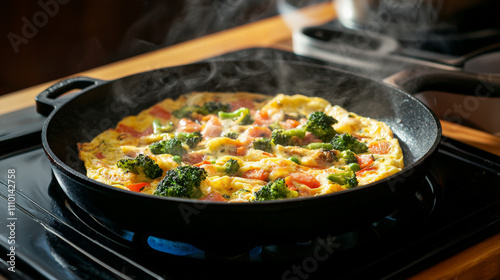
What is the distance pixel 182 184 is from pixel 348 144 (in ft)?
2.69

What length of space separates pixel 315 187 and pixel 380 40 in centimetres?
166

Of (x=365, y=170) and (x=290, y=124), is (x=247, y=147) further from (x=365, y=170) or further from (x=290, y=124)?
(x=365, y=170)

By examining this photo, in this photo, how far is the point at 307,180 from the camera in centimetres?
201

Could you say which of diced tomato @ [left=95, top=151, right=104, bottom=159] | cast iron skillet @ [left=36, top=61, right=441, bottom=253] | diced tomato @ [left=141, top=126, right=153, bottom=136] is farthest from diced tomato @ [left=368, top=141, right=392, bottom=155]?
diced tomato @ [left=95, top=151, right=104, bottom=159]

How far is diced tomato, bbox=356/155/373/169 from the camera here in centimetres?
218

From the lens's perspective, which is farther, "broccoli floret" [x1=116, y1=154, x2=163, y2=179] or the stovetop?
"broccoli floret" [x1=116, y1=154, x2=163, y2=179]

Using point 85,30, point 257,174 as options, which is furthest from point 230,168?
point 85,30

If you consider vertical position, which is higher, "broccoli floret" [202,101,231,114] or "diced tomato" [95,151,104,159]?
"diced tomato" [95,151,104,159]

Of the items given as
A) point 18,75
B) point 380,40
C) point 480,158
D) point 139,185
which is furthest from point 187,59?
point 480,158

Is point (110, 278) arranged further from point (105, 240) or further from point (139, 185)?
point (139, 185)

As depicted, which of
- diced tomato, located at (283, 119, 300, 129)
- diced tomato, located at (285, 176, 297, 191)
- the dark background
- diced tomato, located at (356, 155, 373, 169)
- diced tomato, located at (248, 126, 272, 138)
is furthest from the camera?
the dark background

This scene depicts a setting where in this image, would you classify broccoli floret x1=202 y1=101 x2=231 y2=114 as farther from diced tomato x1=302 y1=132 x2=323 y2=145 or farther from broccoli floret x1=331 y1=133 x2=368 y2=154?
broccoli floret x1=331 y1=133 x2=368 y2=154

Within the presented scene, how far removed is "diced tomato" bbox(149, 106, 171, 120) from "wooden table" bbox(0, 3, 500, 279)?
2.88 ft

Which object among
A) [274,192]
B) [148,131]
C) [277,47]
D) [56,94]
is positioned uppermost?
[56,94]
